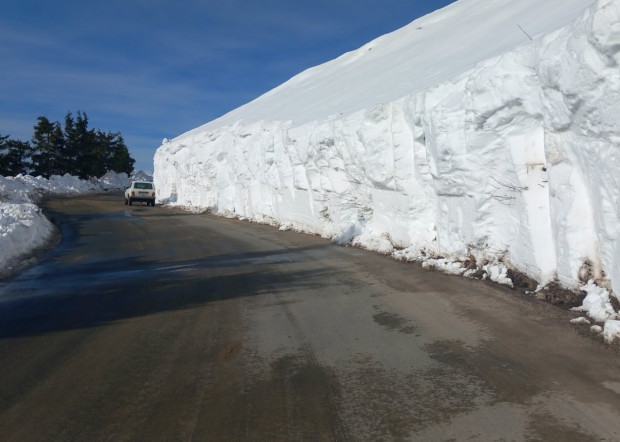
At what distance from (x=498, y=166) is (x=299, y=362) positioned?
5606 mm

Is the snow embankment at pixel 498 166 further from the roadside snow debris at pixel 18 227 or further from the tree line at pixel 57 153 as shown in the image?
the tree line at pixel 57 153

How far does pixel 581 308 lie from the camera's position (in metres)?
6.73

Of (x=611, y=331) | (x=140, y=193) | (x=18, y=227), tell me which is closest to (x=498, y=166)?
(x=611, y=331)

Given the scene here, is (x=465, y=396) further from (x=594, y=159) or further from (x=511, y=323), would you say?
(x=594, y=159)

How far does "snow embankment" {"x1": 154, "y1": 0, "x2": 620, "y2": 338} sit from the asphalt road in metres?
0.92

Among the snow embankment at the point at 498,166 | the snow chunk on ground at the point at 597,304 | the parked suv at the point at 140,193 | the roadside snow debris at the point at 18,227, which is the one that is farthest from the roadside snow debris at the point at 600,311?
the parked suv at the point at 140,193

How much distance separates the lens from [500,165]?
9.39 metres

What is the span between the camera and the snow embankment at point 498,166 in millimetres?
6625

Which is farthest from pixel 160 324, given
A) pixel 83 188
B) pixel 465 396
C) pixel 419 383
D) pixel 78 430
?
pixel 83 188

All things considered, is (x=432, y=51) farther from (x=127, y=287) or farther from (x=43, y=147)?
(x=43, y=147)

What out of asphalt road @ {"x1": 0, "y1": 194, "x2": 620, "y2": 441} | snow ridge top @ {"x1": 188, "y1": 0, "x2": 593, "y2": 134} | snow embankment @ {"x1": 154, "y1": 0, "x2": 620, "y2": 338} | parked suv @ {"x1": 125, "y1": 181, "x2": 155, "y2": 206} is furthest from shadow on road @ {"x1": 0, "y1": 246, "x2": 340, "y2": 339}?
parked suv @ {"x1": 125, "y1": 181, "x2": 155, "y2": 206}

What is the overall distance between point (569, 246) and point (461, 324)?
1.99 m

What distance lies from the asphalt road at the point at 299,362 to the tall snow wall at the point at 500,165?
38.9 inches

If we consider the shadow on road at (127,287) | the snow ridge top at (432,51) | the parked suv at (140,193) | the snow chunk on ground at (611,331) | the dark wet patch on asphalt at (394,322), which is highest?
the snow ridge top at (432,51)
